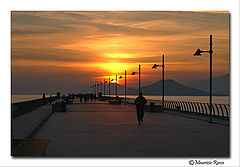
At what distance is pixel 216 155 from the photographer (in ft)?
42.1

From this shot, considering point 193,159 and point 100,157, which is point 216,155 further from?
point 100,157

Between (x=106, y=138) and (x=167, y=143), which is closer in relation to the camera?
(x=167, y=143)

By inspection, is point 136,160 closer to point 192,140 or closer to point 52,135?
point 192,140
